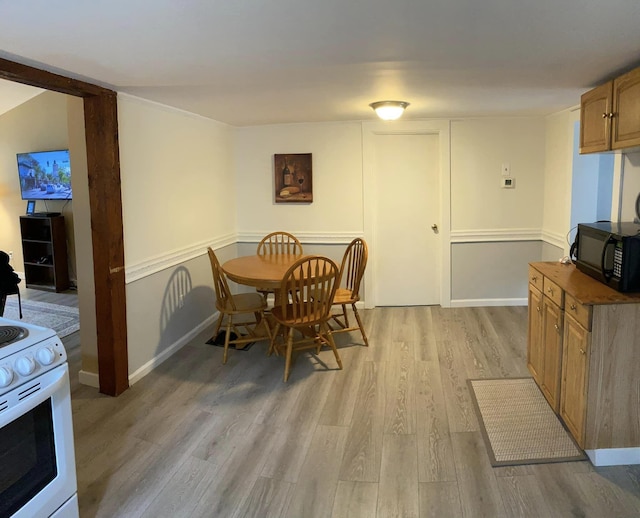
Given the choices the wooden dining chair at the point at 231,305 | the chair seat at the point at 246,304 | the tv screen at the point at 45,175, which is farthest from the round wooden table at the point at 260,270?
the tv screen at the point at 45,175

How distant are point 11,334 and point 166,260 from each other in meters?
2.04

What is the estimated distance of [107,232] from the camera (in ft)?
9.61

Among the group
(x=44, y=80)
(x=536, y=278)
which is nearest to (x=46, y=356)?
(x=44, y=80)

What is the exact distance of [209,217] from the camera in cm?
445

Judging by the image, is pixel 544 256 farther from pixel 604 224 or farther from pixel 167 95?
pixel 167 95

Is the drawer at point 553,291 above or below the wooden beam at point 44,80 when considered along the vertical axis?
below

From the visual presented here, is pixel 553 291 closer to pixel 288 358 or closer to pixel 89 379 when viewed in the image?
pixel 288 358

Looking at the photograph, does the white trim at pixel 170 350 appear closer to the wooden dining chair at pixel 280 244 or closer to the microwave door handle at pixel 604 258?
the wooden dining chair at pixel 280 244

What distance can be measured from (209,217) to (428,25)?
3075mm

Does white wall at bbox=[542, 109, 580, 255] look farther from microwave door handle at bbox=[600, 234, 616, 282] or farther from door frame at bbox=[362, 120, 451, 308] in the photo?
microwave door handle at bbox=[600, 234, 616, 282]

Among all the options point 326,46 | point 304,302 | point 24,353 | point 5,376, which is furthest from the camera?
point 304,302

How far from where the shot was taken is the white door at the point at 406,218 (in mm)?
4812

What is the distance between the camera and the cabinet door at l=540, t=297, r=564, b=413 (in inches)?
102

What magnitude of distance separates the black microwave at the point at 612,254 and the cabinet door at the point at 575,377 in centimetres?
29
